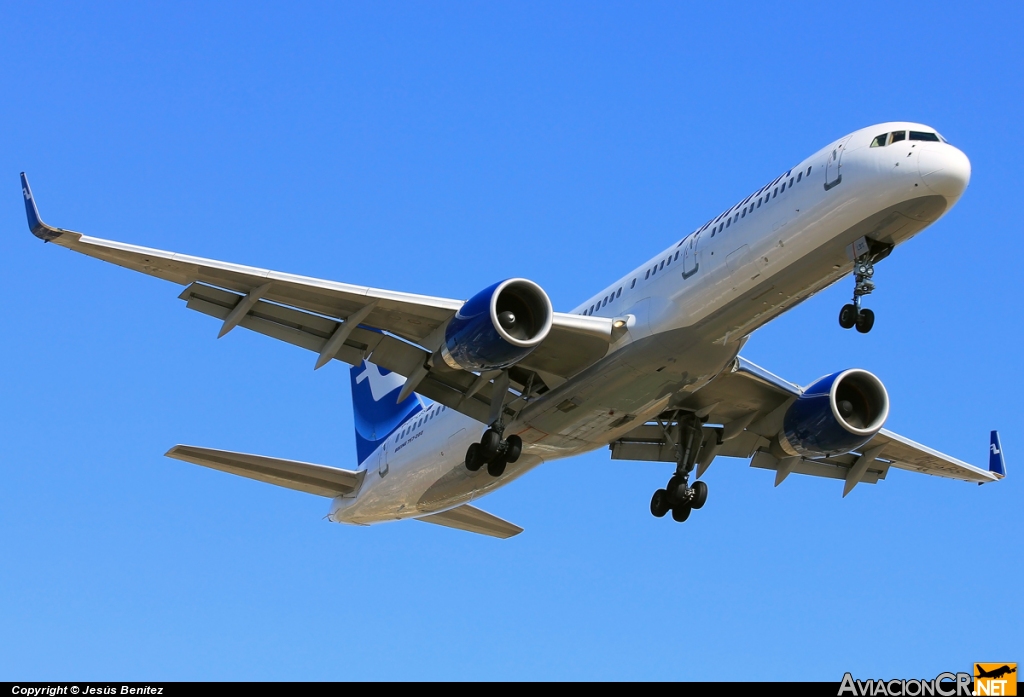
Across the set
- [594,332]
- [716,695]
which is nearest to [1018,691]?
[716,695]

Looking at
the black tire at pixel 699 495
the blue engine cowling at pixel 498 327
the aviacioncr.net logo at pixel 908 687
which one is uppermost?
the blue engine cowling at pixel 498 327

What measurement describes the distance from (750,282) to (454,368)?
18.2 ft

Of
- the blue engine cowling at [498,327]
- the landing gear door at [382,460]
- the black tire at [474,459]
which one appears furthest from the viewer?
the landing gear door at [382,460]

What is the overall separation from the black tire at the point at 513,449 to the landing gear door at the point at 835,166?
308 inches

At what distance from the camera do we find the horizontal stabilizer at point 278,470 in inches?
1025

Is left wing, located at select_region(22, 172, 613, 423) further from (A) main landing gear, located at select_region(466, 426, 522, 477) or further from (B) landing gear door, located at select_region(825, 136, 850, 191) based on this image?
(B) landing gear door, located at select_region(825, 136, 850, 191)

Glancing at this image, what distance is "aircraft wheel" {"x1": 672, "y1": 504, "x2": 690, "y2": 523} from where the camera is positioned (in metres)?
27.0

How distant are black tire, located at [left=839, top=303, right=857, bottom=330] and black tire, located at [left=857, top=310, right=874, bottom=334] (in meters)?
0.09

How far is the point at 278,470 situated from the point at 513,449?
21.0 feet

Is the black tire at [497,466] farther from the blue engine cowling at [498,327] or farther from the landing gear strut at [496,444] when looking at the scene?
the blue engine cowling at [498,327]

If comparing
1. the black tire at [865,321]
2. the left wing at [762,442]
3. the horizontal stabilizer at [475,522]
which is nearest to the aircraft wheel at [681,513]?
the left wing at [762,442]

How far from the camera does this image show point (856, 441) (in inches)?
1008

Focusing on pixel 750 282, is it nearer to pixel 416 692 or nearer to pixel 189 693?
pixel 416 692

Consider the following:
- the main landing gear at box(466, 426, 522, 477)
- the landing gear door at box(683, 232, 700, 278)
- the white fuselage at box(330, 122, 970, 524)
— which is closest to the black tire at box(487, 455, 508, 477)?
the main landing gear at box(466, 426, 522, 477)
